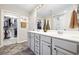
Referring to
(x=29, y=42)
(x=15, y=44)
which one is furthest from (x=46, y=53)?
(x=15, y=44)

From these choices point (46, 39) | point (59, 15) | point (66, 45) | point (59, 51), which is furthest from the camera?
point (59, 15)

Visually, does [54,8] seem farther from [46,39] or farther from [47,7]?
[46,39]

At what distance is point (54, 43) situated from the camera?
1625 mm

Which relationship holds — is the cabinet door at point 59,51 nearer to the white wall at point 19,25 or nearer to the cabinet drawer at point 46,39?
the cabinet drawer at point 46,39

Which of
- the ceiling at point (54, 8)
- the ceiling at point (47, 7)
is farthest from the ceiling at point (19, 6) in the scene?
the ceiling at point (54, 8)

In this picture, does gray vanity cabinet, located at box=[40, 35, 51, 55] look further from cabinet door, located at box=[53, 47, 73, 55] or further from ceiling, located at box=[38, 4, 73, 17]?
ceiling, located at box=[38, 4, 73, 17]

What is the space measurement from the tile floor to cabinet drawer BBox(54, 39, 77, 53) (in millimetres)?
631

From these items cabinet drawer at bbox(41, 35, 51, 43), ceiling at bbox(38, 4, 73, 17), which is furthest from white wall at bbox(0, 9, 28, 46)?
ceiling at bbox(38, 4, 73, 17)

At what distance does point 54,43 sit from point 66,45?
0.88ft

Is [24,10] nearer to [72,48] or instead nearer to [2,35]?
[2,35]

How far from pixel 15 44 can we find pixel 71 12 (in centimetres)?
121

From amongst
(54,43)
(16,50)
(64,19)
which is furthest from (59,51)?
(16,50)

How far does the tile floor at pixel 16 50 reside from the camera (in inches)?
74.1
